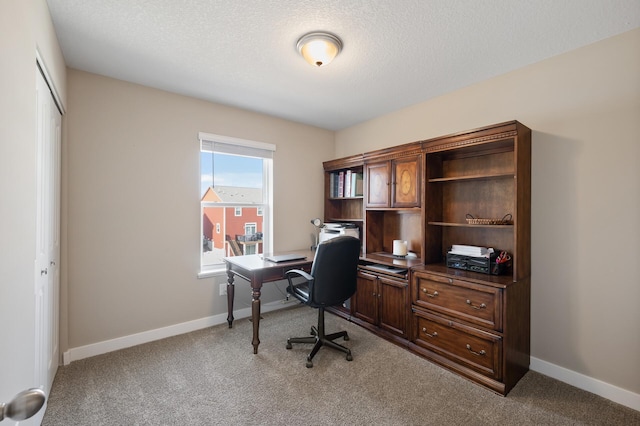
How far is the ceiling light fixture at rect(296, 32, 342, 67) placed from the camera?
1.93 meters

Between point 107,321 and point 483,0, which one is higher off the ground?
point 483,0

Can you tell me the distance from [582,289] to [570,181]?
30.9 inches

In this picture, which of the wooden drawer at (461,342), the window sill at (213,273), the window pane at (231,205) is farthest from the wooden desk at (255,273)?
the wooden drawer at (461,342)

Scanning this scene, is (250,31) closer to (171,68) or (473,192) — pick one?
(171,68)

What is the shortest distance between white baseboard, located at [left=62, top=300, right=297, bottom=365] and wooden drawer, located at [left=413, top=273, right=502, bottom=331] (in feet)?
6.56

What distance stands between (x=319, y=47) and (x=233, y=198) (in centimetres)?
195

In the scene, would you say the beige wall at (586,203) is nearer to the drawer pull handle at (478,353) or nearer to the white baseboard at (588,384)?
the white baseboard at (588,384)

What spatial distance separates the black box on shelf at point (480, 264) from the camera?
Result: 2.28 metres

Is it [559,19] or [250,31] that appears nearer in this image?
[559,19]

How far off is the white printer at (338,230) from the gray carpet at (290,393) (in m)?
1.29

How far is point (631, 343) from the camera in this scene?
73.3 inches

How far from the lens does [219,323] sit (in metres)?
3.12

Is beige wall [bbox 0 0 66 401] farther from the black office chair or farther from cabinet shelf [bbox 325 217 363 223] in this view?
cabinet shelf [bbox 325 217 363 223]

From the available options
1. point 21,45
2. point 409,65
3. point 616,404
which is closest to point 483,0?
point 409,65
